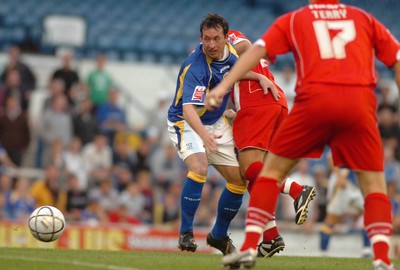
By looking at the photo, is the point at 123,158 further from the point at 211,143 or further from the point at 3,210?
the point at 211,143

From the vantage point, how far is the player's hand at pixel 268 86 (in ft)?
32.3

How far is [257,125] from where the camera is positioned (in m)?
9.77

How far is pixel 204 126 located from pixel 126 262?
6.61 ft

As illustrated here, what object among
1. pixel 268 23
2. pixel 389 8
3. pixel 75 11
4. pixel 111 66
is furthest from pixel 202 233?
pixel 389 8

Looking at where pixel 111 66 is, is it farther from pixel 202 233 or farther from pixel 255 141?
pixel 255 141

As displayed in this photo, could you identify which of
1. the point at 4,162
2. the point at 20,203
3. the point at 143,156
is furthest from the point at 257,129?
the point at 143,156

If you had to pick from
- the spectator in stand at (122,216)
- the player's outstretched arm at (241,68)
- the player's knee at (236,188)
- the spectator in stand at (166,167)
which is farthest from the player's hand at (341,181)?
the player's outstretched arm at (241,68)

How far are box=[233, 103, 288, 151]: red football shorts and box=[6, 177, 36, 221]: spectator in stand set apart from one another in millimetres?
6505

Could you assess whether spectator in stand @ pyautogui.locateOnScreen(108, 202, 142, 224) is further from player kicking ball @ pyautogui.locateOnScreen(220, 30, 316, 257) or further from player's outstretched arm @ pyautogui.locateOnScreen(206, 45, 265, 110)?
player's outstretched arm @ pyautogui.locateOnScreen(206, 45, 265, 110)

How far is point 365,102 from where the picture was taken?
7.25 meters

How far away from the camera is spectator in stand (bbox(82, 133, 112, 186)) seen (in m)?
17.0

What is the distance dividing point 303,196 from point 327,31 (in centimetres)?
229

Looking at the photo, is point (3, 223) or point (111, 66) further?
point (111, 66)

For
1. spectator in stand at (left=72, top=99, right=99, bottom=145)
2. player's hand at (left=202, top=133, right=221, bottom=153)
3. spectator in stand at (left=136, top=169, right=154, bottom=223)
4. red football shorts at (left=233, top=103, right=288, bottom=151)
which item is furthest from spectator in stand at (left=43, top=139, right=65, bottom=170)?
player's hand at (left=202, top=133, right=221, bottom=153)
